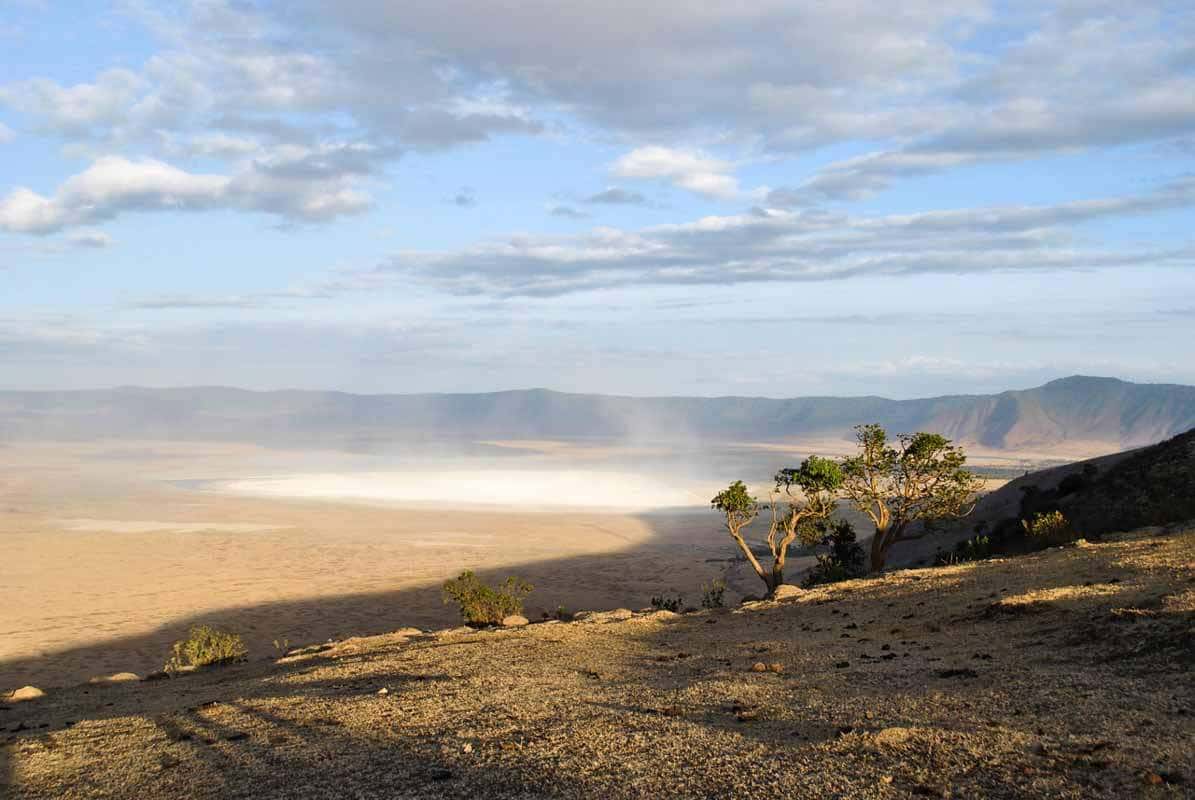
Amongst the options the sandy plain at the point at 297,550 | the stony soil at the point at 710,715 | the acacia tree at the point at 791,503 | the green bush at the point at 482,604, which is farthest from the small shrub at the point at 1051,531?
the green bush at the point at 482,604

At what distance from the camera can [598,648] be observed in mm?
17250

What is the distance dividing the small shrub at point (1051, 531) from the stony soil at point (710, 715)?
31.7 ft

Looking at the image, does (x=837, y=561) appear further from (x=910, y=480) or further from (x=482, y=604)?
(x=482, y=604)

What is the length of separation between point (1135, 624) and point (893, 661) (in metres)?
3.45

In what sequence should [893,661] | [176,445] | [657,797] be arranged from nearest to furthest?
[657,797] < [893,661] < [176,445]

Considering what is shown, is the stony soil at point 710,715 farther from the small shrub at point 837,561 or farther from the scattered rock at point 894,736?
the small shrub at point 837,561

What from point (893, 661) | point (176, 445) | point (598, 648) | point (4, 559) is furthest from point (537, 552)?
point (176, 445)

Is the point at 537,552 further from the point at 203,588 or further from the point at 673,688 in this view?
the point at 673,688

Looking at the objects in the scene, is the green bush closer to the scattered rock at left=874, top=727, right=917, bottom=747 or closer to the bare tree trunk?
the bare tree trunk

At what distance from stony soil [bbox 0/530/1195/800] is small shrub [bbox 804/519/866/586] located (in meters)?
11.2

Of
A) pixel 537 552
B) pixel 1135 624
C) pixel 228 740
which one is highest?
pixel 1135 624

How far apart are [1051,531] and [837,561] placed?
288 inches

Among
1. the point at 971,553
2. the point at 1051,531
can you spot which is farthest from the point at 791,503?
the point at 1051,531

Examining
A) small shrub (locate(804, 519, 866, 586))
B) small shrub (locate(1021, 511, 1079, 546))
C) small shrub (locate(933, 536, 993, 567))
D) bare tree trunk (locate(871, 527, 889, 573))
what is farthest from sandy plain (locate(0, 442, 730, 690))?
small shrub (locate(1021, 511, 1079, 546))
